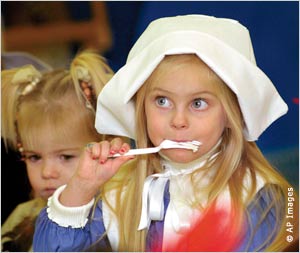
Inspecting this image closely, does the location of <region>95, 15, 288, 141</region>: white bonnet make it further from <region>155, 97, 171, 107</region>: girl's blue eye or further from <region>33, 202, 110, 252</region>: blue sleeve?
<region>33, 202, 110, 252</region>: blue sleeve

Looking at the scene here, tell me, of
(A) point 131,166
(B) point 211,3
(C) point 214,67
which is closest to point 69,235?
(A) point 131,166

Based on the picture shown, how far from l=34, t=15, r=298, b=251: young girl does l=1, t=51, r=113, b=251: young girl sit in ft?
0.19

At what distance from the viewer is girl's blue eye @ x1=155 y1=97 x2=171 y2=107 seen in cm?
112

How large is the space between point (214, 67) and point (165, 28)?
0.11m

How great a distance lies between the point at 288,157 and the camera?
1.18 metres

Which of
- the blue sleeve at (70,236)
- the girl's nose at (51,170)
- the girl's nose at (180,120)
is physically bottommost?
the blue sleeve at (70,236)

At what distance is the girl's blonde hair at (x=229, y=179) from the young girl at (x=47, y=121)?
0.10m

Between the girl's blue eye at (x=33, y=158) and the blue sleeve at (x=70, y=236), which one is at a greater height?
the girl's blue eye at (x=33, y=158)

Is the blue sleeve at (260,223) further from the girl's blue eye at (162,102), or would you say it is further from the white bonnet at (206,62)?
the girl's blue eye at (162,102)

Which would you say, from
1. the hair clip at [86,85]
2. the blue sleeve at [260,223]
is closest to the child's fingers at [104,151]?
the hair clip at [86,85]

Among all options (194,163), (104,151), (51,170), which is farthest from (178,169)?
(51,170)

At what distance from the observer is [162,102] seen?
113 cm

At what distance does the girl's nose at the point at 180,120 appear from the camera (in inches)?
43.6

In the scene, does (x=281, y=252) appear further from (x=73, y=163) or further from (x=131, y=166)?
(x=73, y=163)
